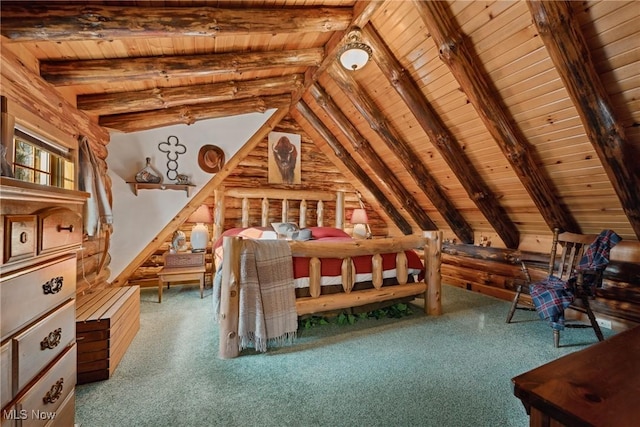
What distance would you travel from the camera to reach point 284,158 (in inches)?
191

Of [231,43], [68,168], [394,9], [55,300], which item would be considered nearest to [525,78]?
[394,9]

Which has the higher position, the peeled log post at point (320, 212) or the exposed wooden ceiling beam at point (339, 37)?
the exposed wooden ceiling beam at point (339, 37)

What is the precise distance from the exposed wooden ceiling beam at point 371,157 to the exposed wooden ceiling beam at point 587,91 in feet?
7.96

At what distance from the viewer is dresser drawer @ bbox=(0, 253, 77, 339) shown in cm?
78

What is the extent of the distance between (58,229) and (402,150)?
3.37 meters

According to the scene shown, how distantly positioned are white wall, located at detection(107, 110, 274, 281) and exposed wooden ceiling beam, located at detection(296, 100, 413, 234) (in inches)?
42.3

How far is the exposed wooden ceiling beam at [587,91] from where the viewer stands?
171cm

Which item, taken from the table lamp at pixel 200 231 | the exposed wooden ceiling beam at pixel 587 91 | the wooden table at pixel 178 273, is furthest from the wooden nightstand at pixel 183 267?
the exposed wooden ceiling beam at pixel 587 91

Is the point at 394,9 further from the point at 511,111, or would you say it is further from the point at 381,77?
the point at 511,111

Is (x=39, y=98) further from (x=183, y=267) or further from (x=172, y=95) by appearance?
(x=183, y=267)

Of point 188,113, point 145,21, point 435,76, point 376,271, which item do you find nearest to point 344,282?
point 376,271

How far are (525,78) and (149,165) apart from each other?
4.18 metres

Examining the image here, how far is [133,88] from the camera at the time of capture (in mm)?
2816

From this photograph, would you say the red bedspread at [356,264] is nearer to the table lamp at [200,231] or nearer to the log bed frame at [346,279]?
the log bed frame at [346,279]
